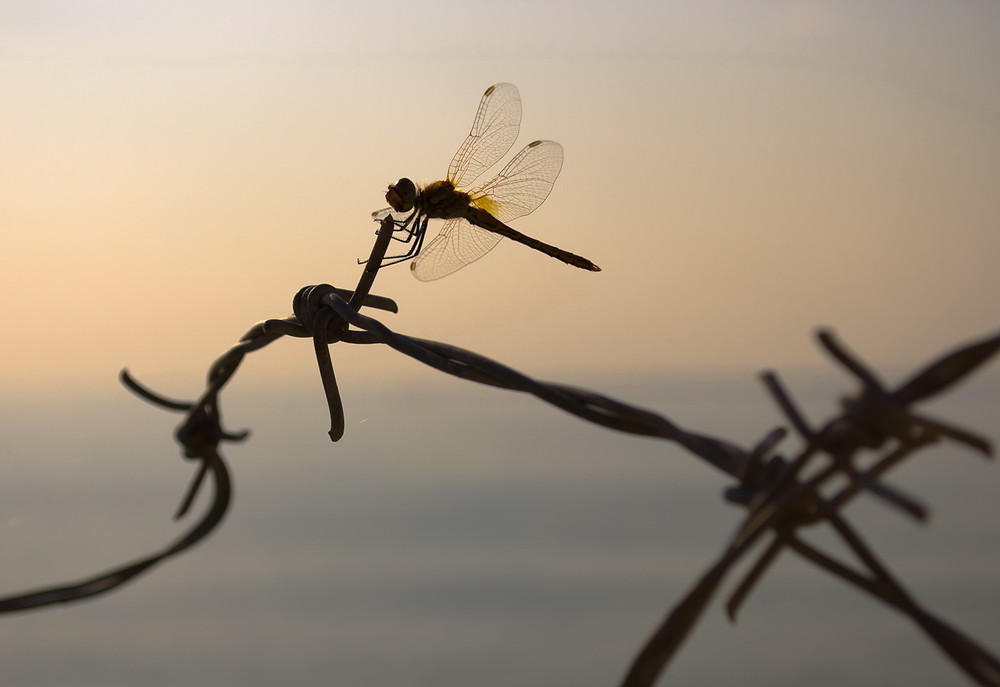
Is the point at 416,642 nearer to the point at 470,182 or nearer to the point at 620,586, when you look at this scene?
the point at 620,586

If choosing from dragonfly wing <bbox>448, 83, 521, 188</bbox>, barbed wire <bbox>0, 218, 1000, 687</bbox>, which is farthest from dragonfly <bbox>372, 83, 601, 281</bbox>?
A: barbed wire <bbox>0, 218, 1000, 687</bbox>

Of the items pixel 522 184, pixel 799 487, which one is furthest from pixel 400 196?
pixel 799 487

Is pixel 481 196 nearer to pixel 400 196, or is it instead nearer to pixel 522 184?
pixel 522 184

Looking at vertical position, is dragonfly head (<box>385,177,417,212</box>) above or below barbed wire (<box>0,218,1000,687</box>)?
above

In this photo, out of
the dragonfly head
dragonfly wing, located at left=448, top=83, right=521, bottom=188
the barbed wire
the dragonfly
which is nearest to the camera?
the barbed wire

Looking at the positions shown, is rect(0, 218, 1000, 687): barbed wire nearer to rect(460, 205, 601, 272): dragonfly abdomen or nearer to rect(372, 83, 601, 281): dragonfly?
rect(372, 83, 601, 281): dragonfly

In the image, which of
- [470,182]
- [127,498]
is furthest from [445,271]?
[127,498]

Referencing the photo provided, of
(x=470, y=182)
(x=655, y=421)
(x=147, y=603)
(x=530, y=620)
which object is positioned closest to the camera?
(x=655, y=421)
